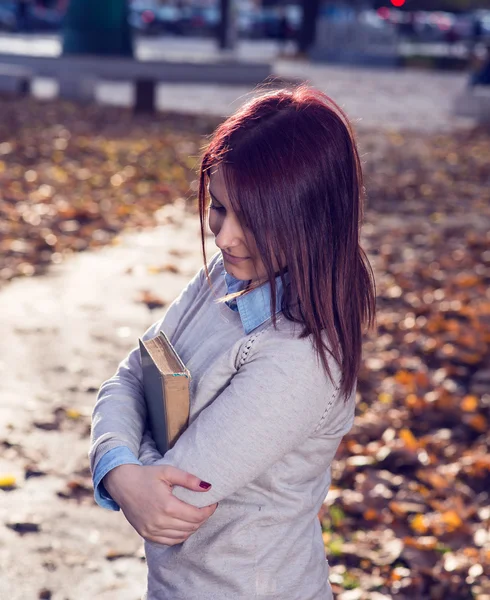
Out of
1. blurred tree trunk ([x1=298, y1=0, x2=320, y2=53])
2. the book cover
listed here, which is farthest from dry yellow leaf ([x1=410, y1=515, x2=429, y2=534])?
blurred tree trunk ([x1=298, y1=0, x2=320, y2=53])

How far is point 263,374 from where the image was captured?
4.94 ft

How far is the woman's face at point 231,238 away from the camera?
1545 mm

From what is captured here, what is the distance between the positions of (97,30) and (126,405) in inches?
575

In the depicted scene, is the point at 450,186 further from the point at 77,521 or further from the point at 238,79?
the point at 77,521

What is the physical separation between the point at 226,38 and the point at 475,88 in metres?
16.7

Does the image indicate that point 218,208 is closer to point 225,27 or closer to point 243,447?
point 243,447

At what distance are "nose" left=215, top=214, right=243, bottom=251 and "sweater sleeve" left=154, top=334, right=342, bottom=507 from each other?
0.56 ft

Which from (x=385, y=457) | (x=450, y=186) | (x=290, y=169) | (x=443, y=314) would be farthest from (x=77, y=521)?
(x=450, y=186)

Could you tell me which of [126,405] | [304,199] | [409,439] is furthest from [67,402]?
[304,199]

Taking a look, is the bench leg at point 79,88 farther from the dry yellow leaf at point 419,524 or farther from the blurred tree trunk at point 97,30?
the dry yellow leaf at point 419,524

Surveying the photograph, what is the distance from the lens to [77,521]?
3082 millimetres

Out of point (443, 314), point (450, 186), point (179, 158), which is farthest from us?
point (179, 158)

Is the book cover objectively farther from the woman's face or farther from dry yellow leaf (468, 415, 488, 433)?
dry yellow leaf (468, 415, 488, 433)

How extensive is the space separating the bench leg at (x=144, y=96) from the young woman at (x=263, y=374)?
12196mm
